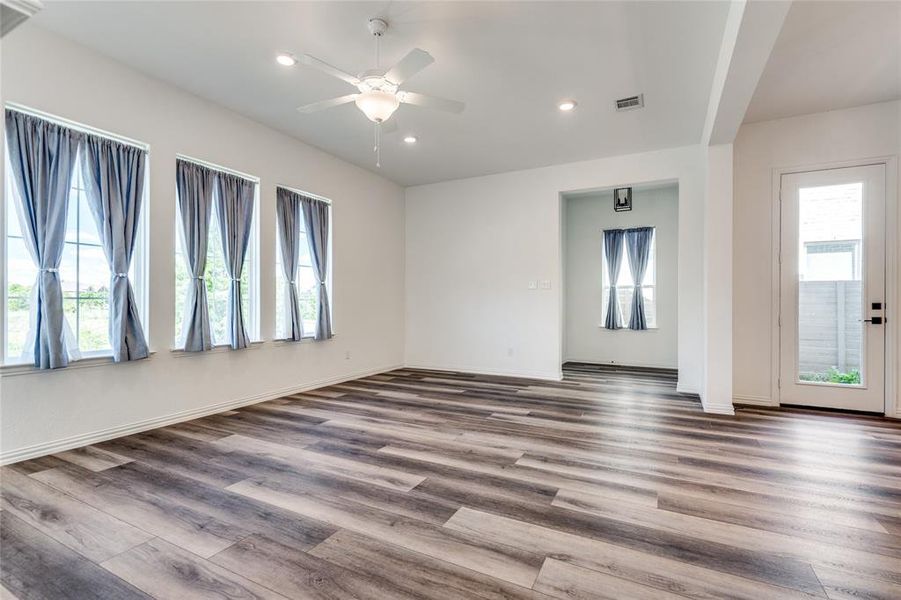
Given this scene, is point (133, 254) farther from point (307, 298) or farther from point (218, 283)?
point (307, 298)

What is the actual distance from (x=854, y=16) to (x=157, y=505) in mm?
5261

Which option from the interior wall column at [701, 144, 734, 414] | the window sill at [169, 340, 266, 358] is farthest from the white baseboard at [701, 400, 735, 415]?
the window sill at [169, 340, 266, 358]

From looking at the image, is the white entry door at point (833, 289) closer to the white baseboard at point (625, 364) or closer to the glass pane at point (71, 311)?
the white baseboard at point (625, 364)

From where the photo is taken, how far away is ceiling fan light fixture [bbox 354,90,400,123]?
9.25ft

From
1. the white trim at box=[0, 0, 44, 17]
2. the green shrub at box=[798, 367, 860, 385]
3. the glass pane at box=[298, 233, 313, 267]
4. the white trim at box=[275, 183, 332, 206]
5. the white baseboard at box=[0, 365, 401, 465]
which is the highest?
the white trim at box=[275, 183, 332, 206]

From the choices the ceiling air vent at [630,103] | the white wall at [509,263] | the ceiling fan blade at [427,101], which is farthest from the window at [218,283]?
the ceiling air vent at [630,103]

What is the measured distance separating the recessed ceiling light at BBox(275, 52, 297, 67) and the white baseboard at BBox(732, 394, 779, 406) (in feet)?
17.8

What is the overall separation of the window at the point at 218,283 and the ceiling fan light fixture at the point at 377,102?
206 cm

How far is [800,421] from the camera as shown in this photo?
376 cm

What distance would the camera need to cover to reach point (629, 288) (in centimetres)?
728

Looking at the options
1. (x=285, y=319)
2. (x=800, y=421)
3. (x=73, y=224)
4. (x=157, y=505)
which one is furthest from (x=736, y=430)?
(x=73, y=224)

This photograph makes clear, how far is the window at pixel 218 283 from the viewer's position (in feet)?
12.4

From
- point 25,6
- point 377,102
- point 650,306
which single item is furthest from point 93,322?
point 650,306

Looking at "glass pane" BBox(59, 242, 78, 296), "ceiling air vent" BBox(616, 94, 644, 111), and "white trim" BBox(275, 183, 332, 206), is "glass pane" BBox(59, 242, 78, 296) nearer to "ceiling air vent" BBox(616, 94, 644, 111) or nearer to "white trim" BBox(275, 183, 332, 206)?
"white trim" BBox(275, 183, 332, 206)
